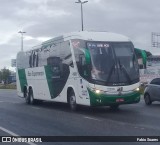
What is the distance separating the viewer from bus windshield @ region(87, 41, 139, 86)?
1936cm

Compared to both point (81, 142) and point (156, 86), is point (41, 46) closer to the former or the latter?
point (156, 86)

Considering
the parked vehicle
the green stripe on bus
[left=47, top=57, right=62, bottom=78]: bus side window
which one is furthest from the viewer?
the green stripe on bus

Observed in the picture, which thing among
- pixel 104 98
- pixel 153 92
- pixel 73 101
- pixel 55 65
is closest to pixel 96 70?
pixel 104 98

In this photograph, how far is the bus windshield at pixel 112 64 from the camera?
19.4 metres

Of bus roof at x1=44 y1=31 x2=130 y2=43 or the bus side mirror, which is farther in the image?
bus roof at x1=44 y1=31 x2=130 y2=43

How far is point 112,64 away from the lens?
64.0 ft

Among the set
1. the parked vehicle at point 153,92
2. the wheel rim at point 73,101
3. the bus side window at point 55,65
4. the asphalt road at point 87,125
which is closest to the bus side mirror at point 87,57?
the asphalt road at point 87,125

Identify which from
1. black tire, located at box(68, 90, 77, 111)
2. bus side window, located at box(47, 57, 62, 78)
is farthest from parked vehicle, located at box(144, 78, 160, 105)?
bus side window, located at box(47, 57, 62, 78)

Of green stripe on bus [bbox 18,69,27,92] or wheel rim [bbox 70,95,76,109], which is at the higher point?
green stripe on bus [bbox 18,69,27,92]

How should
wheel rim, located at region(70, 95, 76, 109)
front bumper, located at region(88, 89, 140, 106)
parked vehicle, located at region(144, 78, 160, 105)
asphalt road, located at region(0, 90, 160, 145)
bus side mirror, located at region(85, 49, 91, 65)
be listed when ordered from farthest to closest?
parked vehicle, located at region(144, 78, 160, 105) < wheel rim, located at region(70, 95, 76, 109) < front bumper, located at region(88, 89, 140, 106) < bus side mirror, located at region(85, 49, 91, 65) < asphalt road, located at region(0, 90, 160, 145)

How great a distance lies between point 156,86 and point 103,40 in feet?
16.7

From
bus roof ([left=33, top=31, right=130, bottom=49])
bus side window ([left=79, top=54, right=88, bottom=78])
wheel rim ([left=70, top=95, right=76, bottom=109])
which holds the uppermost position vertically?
bus roof ([left=33, top=31, right=130, bottom=49])

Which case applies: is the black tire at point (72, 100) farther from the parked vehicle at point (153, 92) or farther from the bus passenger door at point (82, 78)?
the parked vehicle at point (153, 92)

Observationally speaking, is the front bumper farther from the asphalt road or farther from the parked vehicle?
the parked vehicle
